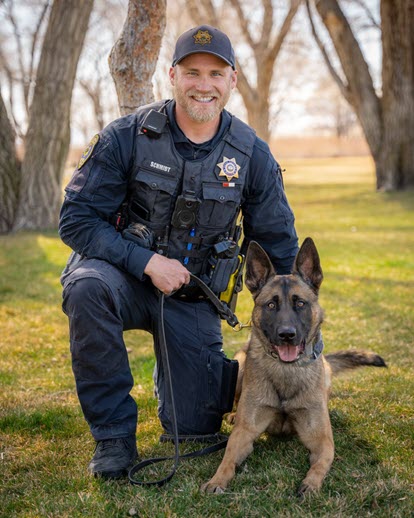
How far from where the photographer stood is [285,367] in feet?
11.4

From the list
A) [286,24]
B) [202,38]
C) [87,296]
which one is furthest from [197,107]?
[286,24]

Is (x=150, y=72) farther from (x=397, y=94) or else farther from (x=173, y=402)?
(x=397, y=94)

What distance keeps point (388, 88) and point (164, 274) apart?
1788 centimetres

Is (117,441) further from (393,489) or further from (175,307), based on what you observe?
(393,489)

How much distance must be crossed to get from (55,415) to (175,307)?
1.04m

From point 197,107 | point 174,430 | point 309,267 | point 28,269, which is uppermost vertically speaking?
point 197,107

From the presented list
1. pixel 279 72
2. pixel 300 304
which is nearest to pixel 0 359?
pixel 300 304

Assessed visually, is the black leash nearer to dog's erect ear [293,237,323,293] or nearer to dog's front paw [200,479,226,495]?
dog's front paw [200,479,226,495]

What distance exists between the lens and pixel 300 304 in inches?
135

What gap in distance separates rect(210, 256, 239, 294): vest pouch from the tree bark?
16961mm

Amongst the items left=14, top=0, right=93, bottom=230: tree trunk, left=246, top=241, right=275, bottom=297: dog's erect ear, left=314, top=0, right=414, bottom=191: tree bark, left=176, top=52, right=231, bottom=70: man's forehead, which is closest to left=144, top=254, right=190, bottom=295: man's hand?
left=246, top=241, right=275, bottom=297: dog's erect ear

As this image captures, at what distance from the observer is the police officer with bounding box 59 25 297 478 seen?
10.9 ft

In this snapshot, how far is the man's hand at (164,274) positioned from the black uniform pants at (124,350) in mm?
193

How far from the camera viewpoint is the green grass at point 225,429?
2898 millimetres
